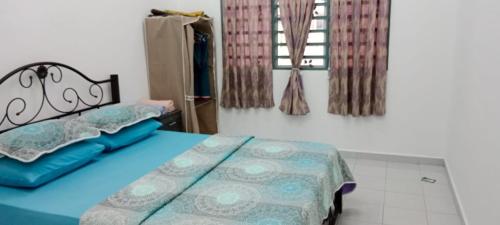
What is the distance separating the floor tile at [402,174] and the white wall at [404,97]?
11.4 inches

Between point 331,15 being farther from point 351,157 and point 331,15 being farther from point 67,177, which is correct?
point 67,177

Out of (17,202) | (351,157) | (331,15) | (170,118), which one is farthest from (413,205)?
(17,202)

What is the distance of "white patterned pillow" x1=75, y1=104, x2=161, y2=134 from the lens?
250cm

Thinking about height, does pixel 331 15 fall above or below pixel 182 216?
above

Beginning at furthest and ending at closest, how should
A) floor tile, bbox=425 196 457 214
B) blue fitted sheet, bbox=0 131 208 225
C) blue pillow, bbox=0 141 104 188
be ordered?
floor tile, bbox=425 196 457 214
blue pillow, bbox=0 141 104 188
blue fitted sheet, bbox=0 131 208 225

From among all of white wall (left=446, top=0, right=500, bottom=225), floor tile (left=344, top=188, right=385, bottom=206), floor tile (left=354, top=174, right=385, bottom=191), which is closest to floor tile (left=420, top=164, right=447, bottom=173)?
white wall (left=446, top=0, right=500, bottom=225)

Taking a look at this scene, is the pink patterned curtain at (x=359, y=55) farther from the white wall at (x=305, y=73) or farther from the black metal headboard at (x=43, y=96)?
the black metal headboard at (x=43, y=96)

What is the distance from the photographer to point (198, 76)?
4.17m

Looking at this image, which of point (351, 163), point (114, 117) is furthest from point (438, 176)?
point (114, 117)

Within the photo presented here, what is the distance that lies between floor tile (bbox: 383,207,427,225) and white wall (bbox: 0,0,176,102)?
2.53m

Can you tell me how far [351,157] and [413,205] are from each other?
1.13 meters

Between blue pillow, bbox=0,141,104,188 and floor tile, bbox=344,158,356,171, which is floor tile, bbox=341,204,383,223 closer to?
floor tile, bbox=344,158,356,171

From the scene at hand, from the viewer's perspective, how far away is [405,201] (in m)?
2.88

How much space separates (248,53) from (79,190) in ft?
8.19
